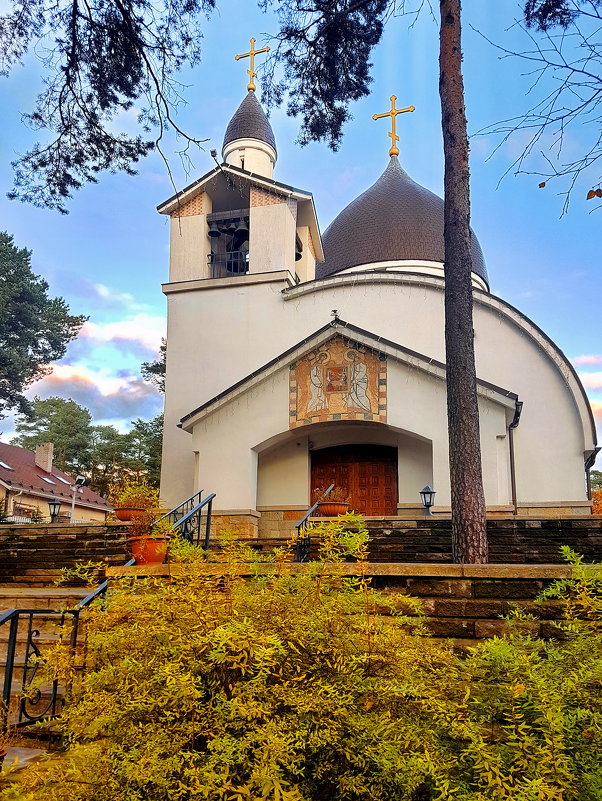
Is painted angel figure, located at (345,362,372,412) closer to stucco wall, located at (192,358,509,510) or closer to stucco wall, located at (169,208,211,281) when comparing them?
stucco wall, located at (192,358,509,510)

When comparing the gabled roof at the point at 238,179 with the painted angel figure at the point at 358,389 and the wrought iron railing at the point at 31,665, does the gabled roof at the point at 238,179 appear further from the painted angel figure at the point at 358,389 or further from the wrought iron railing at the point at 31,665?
the wrought iron railing at the point at 31,665

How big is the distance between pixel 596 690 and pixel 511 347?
13.2m

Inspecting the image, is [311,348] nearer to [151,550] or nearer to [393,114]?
[151,550]

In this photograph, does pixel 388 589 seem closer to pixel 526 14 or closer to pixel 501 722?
pixel 501 722

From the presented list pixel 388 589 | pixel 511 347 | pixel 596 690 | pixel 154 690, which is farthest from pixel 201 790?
pixel 511 347

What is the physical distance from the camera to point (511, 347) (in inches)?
603

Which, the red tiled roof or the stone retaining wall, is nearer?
the stone retaining wall

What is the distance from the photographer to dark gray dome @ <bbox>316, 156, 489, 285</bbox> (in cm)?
2128

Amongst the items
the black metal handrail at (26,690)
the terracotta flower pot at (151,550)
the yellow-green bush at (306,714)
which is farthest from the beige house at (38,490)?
the yellow-green bush at (306,714)

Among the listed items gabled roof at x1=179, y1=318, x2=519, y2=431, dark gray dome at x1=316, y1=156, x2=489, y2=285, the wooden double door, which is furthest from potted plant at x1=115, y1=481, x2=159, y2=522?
dark gray dome at x1=316, y1=156, x2=489, y2=285

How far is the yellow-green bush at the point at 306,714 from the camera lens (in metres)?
2.46

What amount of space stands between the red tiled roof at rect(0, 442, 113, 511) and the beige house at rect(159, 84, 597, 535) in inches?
603

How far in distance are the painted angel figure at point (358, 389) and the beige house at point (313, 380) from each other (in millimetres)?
27

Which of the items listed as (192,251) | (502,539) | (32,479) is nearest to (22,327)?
(32,479)
